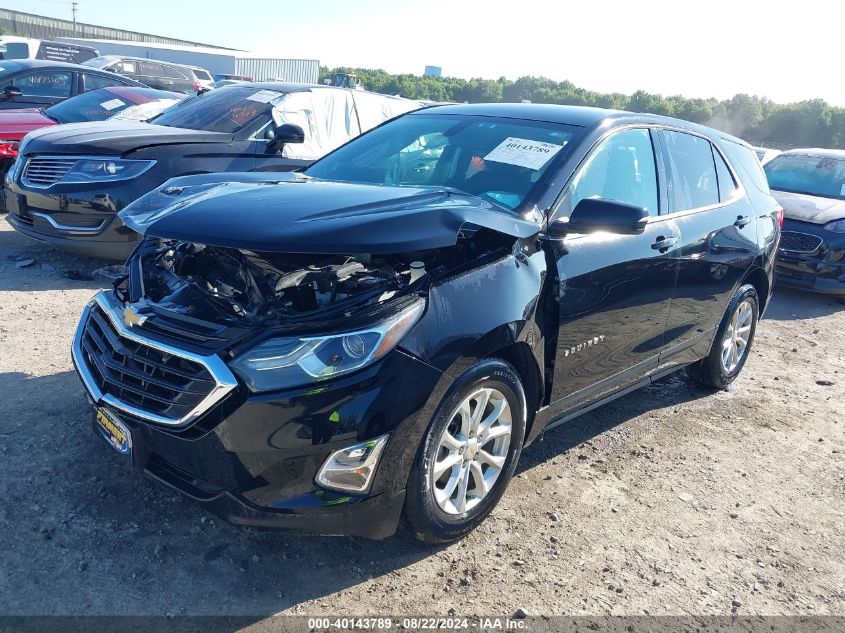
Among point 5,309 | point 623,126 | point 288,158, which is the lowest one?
point 5,309

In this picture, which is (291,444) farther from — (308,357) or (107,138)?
(107,138)

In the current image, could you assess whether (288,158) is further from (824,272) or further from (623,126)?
(824,272)

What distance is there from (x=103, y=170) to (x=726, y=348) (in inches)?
200

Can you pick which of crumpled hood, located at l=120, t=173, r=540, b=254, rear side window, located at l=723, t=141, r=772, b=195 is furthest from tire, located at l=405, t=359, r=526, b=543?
rear side window, located at l=723, t=141, r=772, b=195

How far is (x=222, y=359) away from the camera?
2465mm

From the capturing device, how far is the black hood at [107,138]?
5.91 meters

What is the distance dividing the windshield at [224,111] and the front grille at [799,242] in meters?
5.96

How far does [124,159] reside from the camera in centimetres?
591

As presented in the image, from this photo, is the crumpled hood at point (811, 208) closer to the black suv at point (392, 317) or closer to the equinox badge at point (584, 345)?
the black suv at point (392, 317)

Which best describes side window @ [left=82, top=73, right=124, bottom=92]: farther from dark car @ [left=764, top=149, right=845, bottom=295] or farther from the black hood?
dark car @ [left=764, top=149, right=845, bottom=295]

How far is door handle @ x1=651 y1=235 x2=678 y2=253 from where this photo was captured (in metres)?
3.83

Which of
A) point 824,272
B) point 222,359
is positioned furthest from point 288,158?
point 824,272

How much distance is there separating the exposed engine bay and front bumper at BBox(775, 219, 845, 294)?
21.6 ft

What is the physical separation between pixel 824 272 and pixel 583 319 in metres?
6.09
